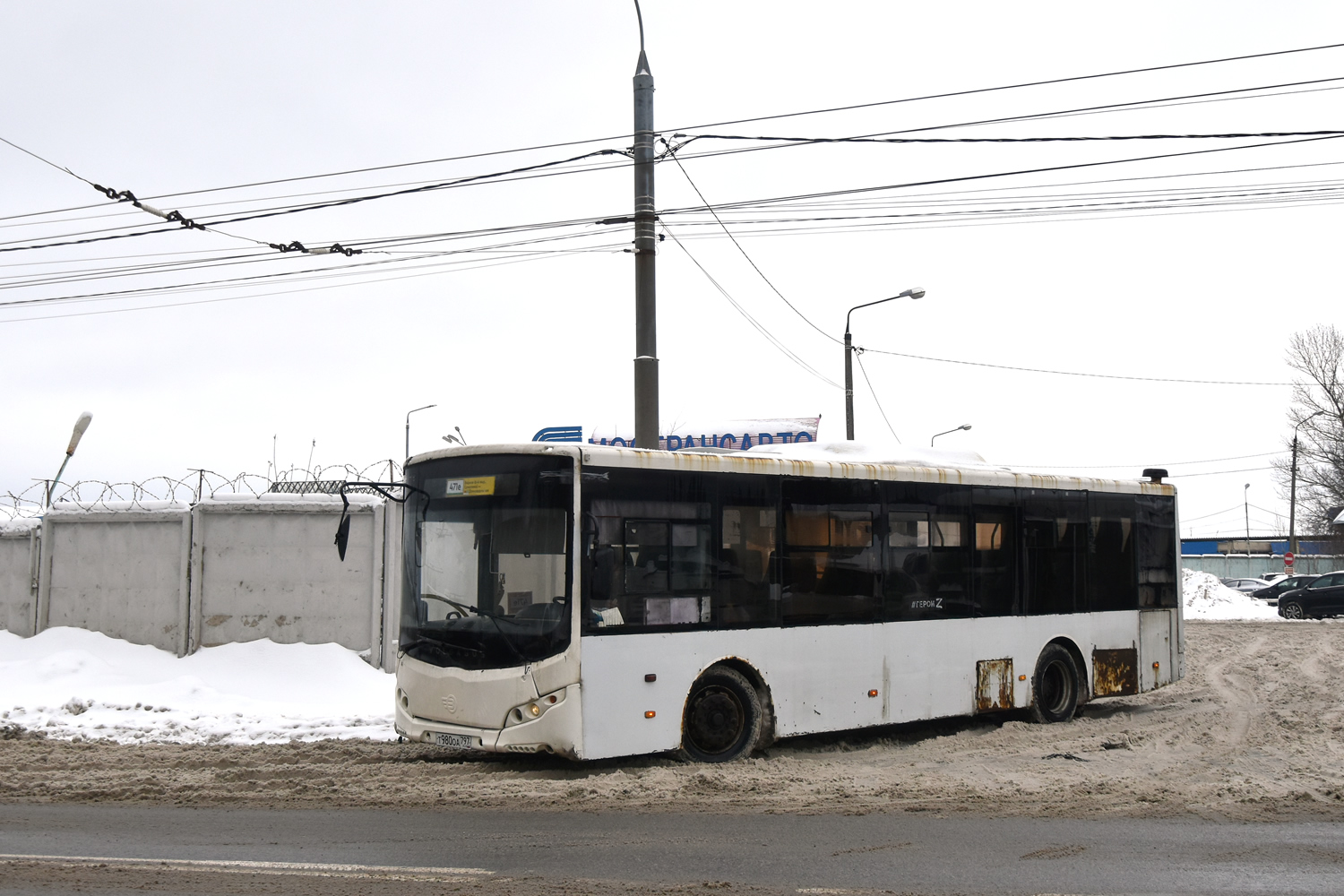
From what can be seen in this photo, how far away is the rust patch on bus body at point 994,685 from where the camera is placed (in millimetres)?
12242

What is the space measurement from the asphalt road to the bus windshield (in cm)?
162

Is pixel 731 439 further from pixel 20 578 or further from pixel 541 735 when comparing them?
pixel 541 735

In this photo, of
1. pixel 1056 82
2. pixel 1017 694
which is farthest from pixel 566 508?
pixel 1056 82

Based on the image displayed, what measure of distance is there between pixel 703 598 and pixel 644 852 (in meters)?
3.26

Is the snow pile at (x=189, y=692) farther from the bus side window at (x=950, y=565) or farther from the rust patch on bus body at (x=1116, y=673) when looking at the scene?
the rust patch on bus body at (x=1116, y=673)

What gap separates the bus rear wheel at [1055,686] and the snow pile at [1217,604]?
27.4 m

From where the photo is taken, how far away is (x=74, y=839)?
718cm

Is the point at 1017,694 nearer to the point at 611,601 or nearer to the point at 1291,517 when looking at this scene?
the point at 611,601

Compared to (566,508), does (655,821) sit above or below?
below

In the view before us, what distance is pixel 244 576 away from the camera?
1451 cm

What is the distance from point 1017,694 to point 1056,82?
25.8 ft

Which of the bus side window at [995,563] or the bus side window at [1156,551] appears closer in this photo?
the bus side window at [995,563]

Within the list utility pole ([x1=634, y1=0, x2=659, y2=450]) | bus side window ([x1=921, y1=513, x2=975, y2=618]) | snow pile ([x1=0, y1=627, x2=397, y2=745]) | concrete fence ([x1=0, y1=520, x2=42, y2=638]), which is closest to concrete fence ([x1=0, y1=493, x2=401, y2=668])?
snow pile ([x1=0, y1=627, x2=397, y2=745])

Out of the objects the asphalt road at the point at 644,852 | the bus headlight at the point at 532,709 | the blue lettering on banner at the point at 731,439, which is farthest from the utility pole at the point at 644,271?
the blue lettering on banner at the point at 731,439
